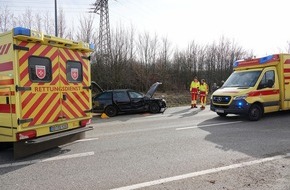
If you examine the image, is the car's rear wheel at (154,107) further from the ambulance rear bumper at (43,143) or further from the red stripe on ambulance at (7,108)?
the red stripe on ambulance at (7,108)

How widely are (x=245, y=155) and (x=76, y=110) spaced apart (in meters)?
4.58

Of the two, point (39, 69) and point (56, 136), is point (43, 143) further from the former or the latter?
point (39, 69)

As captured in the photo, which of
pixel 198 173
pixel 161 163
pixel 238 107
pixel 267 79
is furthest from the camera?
pixel 267 79

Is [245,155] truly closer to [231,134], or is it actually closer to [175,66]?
[231,134]

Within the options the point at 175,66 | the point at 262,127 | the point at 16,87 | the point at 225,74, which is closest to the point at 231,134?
the point at 262,127

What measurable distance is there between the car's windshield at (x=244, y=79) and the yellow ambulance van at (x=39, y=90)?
7.03 m

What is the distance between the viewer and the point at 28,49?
220 inches

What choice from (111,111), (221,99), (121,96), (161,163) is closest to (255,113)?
(221,99)

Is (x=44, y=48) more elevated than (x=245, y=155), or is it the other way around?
(x=44, y=48)

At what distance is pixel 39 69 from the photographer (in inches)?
232

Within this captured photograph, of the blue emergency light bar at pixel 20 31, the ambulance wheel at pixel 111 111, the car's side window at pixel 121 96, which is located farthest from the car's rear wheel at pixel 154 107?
the blue emergency light bar at pixel 20 31

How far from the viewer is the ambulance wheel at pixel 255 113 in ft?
33.2

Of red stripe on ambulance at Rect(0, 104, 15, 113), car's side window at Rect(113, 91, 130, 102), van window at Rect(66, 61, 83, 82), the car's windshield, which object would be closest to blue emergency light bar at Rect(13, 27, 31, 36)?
van window at Rect(66, 61, 83, 82)

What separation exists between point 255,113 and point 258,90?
0.99 meters
